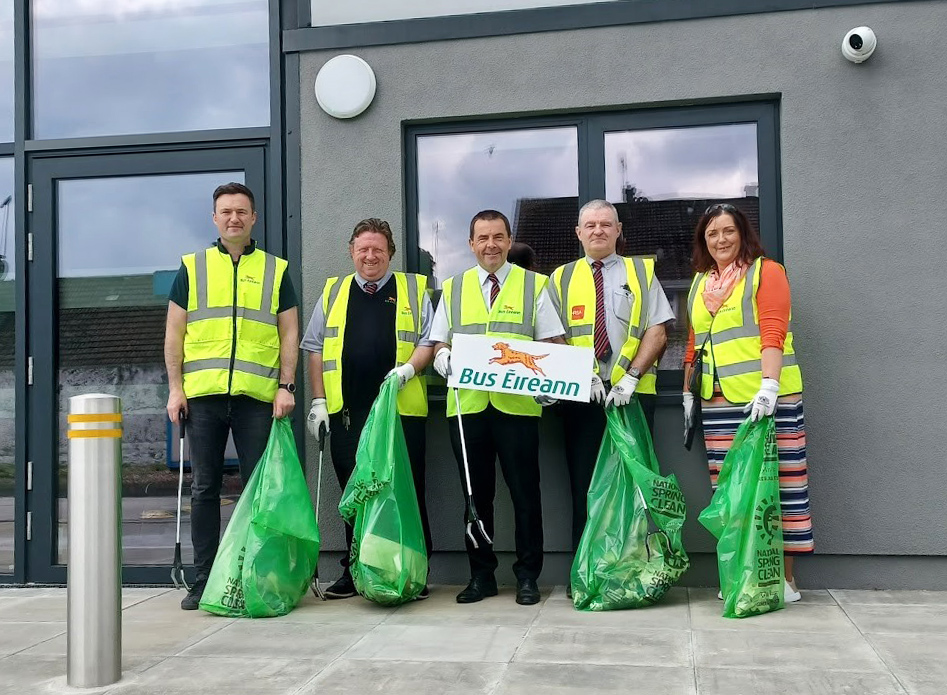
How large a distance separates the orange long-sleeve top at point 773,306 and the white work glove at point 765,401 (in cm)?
17

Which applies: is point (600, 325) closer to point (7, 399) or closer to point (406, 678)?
point (406, 678)

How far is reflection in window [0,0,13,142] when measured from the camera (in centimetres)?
522

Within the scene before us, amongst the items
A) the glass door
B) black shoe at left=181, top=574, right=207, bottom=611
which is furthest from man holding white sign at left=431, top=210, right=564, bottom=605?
the glass door

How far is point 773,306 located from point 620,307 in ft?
2.15

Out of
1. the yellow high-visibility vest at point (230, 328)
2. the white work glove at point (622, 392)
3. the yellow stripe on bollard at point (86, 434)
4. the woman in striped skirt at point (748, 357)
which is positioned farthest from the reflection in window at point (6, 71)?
the woman in striped skirt at point (748, 357)

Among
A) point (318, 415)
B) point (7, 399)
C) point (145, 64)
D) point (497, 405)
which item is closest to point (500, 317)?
point (497, 405)

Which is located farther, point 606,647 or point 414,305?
point 414,305

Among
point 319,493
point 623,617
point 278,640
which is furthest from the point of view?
point 319,493

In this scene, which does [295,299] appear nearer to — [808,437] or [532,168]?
[532,168]

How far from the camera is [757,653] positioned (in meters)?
3.30

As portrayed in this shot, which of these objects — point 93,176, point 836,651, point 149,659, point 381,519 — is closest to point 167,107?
point 93,176

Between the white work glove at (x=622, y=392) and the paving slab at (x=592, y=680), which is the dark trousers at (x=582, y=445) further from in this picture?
the paving slab at (x=592, y=680)

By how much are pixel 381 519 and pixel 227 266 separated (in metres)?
1.35

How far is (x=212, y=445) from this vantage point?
4352mm
